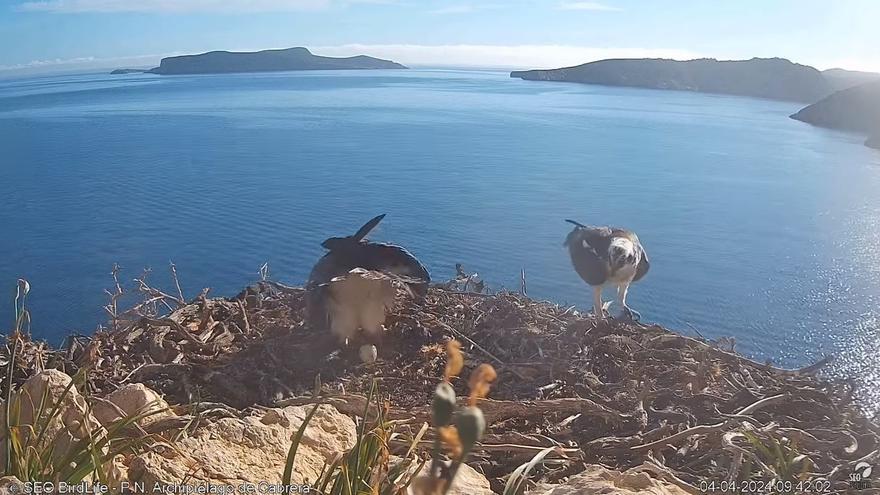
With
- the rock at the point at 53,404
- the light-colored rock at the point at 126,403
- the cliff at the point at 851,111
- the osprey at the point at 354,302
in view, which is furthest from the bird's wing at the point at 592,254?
the cliff at the point at 851,111

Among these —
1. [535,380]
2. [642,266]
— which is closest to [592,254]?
[642,266]

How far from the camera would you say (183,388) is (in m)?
3.21

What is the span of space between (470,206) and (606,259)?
5.79 meters

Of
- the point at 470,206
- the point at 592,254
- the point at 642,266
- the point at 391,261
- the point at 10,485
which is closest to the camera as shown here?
the point at 10,485

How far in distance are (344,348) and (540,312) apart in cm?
121

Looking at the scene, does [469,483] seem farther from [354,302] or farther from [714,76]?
[714,76]

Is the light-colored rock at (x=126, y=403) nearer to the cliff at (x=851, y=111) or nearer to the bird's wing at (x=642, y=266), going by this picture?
the bird's wing at (x=642, y=266)

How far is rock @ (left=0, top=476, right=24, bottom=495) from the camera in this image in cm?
151

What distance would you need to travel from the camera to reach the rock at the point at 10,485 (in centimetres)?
151

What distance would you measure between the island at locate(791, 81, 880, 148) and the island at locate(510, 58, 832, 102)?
351 inches

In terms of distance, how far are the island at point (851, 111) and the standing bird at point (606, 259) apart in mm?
17145

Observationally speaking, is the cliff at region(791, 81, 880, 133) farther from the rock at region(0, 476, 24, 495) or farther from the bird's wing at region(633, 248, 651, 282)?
the rock at region(0, 476, 24, 495)

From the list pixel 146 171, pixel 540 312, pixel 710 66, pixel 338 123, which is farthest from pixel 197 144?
pixel 710 66

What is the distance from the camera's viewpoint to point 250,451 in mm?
2129
